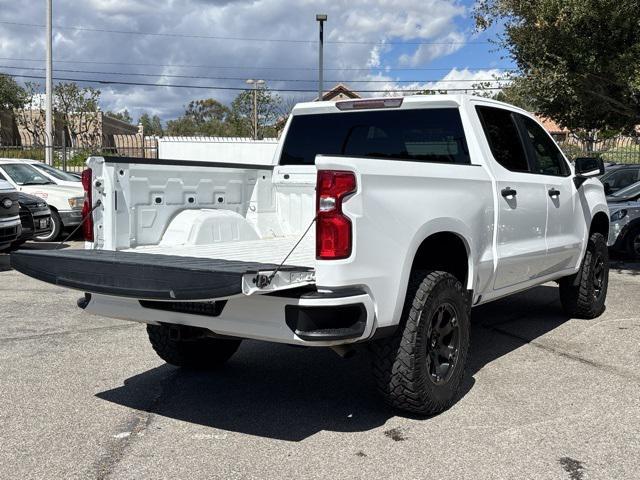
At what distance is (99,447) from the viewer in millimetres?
4121

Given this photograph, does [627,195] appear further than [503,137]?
Yes

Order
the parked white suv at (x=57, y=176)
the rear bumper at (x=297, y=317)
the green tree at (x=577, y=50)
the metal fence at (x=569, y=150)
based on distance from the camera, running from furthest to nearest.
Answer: the metal fence at (x=569, y=150) < the parked white suv at (x=57, y=176) < the green tree at (x=577, y=50) < the rear bumper at (x=297, y=317)

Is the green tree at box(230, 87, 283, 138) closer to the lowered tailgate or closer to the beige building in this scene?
the beige building

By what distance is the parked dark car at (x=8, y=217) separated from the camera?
10.5 metres

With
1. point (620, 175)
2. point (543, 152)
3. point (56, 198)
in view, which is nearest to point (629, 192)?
point (620, 175)

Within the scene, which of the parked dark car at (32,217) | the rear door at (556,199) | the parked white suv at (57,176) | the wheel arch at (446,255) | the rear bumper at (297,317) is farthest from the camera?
the parked white suv at (57,176)

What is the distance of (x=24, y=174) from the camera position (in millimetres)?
15047

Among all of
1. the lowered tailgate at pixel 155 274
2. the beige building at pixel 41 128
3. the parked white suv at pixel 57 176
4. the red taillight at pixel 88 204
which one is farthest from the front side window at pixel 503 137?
the beige building at pixel 41 128

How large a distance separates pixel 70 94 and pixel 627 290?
A: 141ft

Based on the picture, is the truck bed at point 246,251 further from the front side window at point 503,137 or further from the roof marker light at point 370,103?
the front side window at point 503,137

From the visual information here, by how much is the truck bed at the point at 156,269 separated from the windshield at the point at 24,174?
11.2 meters

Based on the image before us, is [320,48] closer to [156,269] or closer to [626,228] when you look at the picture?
[626,228]

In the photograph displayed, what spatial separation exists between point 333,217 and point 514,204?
2214 millimetres

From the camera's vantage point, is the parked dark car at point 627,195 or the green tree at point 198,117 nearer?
the parked dark car at point 627,195
